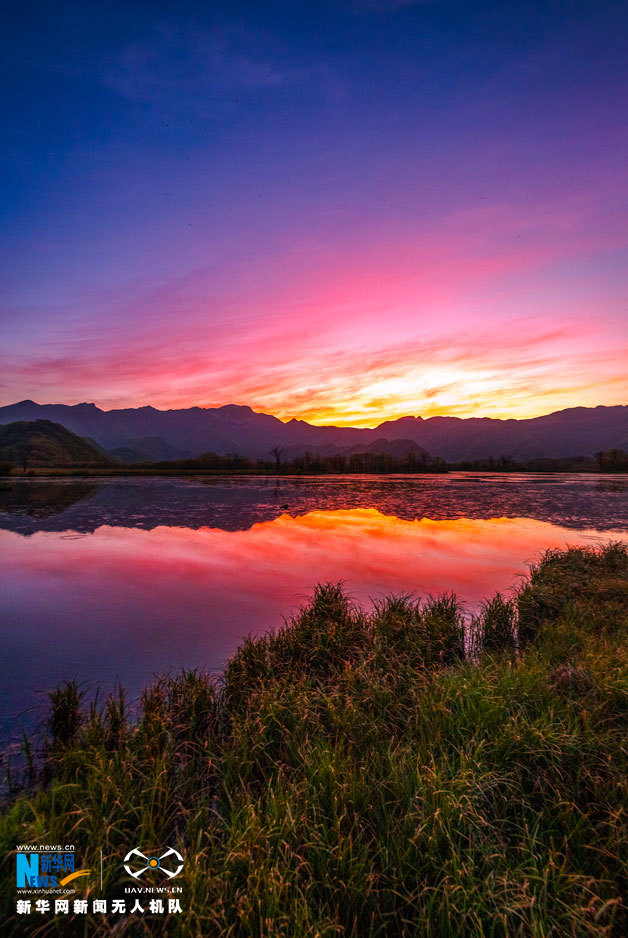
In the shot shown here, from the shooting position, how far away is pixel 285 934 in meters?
3.14

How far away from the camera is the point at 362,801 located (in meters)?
4.63

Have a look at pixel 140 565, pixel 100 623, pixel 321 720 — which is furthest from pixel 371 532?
pixel 321 720

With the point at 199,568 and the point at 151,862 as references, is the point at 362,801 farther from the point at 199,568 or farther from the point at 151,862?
the point at 199,568

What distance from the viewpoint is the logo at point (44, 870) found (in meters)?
3.67

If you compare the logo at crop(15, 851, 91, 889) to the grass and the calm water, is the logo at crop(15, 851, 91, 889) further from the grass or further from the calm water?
the calm water

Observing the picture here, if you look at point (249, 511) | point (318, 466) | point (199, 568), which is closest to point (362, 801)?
point (199, 568)

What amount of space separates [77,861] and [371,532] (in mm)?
25558

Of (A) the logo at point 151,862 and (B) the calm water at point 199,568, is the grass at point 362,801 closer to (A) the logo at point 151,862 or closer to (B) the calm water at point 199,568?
(A) the logo at point 151,862

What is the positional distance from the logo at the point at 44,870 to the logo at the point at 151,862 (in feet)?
1.34

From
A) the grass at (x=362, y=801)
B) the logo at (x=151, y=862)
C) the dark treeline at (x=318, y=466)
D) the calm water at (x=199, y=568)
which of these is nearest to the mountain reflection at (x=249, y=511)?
the calm water at (x=199, y=568)

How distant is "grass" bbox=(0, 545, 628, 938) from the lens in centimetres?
348

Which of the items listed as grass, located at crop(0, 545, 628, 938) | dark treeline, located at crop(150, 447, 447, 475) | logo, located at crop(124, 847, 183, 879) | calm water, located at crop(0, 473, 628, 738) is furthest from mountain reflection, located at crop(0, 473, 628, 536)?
dark treeline, located at crop(150, 447, 447, 475)

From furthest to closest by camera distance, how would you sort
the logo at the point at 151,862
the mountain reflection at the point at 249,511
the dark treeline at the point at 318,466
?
1. the dark treeline at the point at 318,466
2. the mountain reflection at the point at 249,511
3. the logo at the point at 151,862

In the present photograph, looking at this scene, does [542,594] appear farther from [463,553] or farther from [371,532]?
[371,532]
